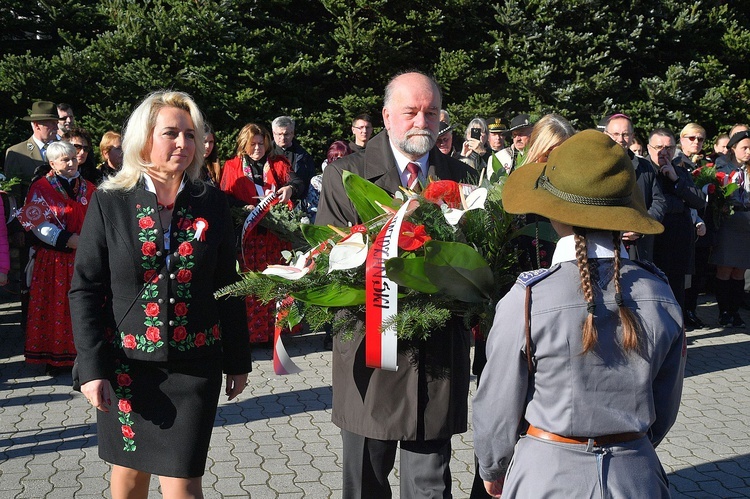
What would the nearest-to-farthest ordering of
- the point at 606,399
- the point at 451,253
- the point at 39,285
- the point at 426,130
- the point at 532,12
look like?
the point at 606,399
the point at 451,253
the point at 426,130
the point at 39,285
the point at 532,12

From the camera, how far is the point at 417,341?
3.60 meters

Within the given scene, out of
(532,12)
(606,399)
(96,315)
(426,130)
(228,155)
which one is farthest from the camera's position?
(532,12)

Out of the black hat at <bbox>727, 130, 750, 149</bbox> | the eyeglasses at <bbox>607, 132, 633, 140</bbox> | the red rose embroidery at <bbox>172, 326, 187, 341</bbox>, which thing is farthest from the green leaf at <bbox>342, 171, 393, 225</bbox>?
the black hat at <bbox>727, 130, 750, 149</bbox>

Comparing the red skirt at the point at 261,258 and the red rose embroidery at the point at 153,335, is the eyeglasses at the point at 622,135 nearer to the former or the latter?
the red skirt at the point at 261,258

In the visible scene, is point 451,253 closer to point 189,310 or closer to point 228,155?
point 189,310

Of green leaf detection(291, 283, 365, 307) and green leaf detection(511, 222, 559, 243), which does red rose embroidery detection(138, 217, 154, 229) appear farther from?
green leaf detection(511, 222, 559, 243)

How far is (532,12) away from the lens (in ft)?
48.4

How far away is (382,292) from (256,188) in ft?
18.5

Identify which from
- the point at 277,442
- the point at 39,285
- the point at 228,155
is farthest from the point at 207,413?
the point at 228,155

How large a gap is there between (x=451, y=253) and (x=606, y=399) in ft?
2.78

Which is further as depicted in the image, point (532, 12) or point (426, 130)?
point (532, 12)

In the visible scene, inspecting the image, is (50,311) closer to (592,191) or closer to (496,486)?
(496,486)

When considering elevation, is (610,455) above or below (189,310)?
below

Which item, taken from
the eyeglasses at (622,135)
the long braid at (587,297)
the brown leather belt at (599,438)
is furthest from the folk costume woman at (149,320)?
the eyeglasses at (622,135)
